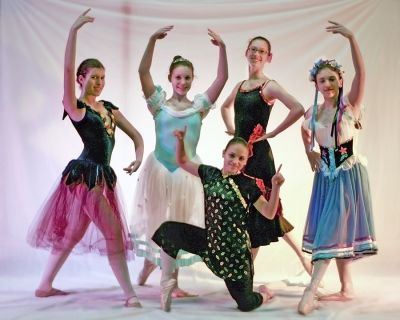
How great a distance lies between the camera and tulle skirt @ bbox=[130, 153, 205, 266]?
3285 mm

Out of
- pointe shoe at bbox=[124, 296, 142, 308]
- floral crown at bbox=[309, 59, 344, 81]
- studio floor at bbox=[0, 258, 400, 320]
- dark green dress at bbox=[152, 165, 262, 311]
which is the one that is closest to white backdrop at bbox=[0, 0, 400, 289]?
studio floor at bbox=[0, 258, 400, 320]

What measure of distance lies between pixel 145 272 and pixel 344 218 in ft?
3.86

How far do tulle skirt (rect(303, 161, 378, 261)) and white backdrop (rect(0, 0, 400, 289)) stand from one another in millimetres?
963

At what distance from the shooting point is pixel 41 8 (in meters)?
3.99

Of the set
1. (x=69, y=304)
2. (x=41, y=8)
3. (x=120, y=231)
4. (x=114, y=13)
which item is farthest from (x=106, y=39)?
(x=69, y=304)

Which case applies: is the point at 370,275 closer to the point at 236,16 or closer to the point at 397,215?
the point at 397,215

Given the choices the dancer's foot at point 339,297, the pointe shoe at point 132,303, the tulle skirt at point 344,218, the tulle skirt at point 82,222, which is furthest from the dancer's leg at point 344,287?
the tulle skirt at point 82,222

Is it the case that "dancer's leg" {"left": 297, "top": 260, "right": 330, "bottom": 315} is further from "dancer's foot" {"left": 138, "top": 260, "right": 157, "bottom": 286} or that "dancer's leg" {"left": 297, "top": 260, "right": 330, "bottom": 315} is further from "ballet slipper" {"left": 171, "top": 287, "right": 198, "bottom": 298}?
"dancer's foot" {"left": 138, "top": 260, "right": 157, "bottom": 286}

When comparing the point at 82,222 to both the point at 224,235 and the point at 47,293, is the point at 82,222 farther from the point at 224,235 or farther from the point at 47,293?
the point at 224,235

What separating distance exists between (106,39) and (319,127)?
1.58 meters

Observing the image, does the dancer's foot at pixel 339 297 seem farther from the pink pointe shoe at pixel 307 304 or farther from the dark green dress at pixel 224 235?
the dark green dress at pixel 224 235

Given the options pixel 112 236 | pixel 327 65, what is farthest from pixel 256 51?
pixel 112 236

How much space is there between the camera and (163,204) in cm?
Result: 330

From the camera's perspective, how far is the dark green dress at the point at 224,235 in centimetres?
300
